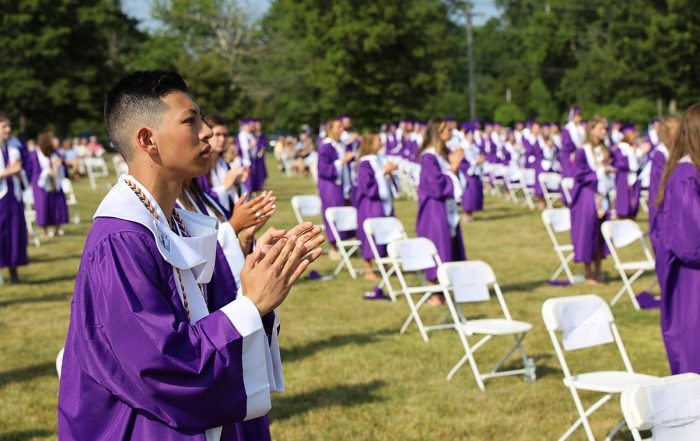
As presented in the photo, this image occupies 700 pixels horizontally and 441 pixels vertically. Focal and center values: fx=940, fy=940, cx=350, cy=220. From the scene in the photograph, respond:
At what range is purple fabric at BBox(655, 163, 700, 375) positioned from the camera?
17.6ft

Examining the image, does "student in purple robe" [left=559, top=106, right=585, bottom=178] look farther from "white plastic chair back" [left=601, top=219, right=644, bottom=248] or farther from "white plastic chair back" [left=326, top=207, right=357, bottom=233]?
Result: "white plastic chair back" [left=601, top=219, right=644, bottom=248]

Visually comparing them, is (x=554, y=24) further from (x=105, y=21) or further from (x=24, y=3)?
(x=24, y=3)

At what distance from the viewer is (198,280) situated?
106 inches

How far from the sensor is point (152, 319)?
7.91ft

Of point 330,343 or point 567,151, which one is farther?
point 567,151

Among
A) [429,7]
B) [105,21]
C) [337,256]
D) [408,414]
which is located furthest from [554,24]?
[408,414]

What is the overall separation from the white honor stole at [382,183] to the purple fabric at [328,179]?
7.34 feet

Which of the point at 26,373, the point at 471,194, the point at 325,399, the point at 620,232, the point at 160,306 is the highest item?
the point at 160,306

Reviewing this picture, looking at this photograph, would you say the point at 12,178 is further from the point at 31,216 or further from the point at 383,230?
the point at 31,216

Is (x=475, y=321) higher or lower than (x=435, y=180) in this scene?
lower

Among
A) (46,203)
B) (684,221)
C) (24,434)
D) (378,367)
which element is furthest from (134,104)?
(46,203)

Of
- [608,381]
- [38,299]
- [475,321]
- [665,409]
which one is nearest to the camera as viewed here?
[665,409]

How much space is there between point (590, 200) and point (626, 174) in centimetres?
555

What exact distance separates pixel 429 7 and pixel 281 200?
50.2 meters
